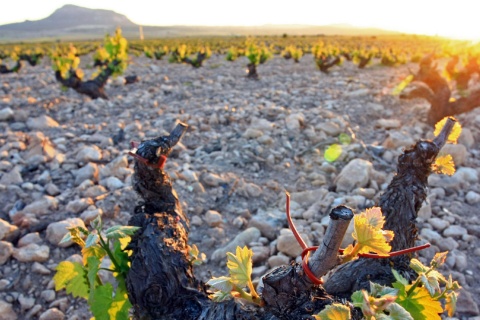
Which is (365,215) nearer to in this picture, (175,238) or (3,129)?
(175,238)

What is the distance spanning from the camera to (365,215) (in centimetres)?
135

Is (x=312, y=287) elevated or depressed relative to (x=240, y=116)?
elevated

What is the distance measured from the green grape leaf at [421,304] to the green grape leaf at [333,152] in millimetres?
4183

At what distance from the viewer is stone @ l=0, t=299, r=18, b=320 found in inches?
117

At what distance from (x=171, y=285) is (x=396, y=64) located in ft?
68.9

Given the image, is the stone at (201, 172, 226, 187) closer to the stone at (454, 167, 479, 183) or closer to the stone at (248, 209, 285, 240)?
the stone at (248, 209, 285, 240)

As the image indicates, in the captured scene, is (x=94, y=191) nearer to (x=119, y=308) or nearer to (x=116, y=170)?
(x=116, y=170)

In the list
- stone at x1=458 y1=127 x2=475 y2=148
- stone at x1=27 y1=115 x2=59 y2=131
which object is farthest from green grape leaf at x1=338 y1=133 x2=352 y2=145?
stone at x1=27 y1=115 x2=59 y2=131

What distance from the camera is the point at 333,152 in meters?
5.92

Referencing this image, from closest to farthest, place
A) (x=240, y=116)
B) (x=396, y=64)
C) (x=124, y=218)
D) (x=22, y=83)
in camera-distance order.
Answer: (x=124, y=218) < (x=240, y=116) < (x=22, y=83) < (x=396, y=64)

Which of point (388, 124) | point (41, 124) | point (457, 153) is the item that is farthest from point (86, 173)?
point (388, 124)

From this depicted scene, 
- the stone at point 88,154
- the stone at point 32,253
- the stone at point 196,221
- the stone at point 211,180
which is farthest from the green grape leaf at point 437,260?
the stone at point 88,154

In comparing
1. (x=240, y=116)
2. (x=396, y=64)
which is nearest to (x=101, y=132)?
(x=240, y=116)

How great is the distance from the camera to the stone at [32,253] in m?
3.47
